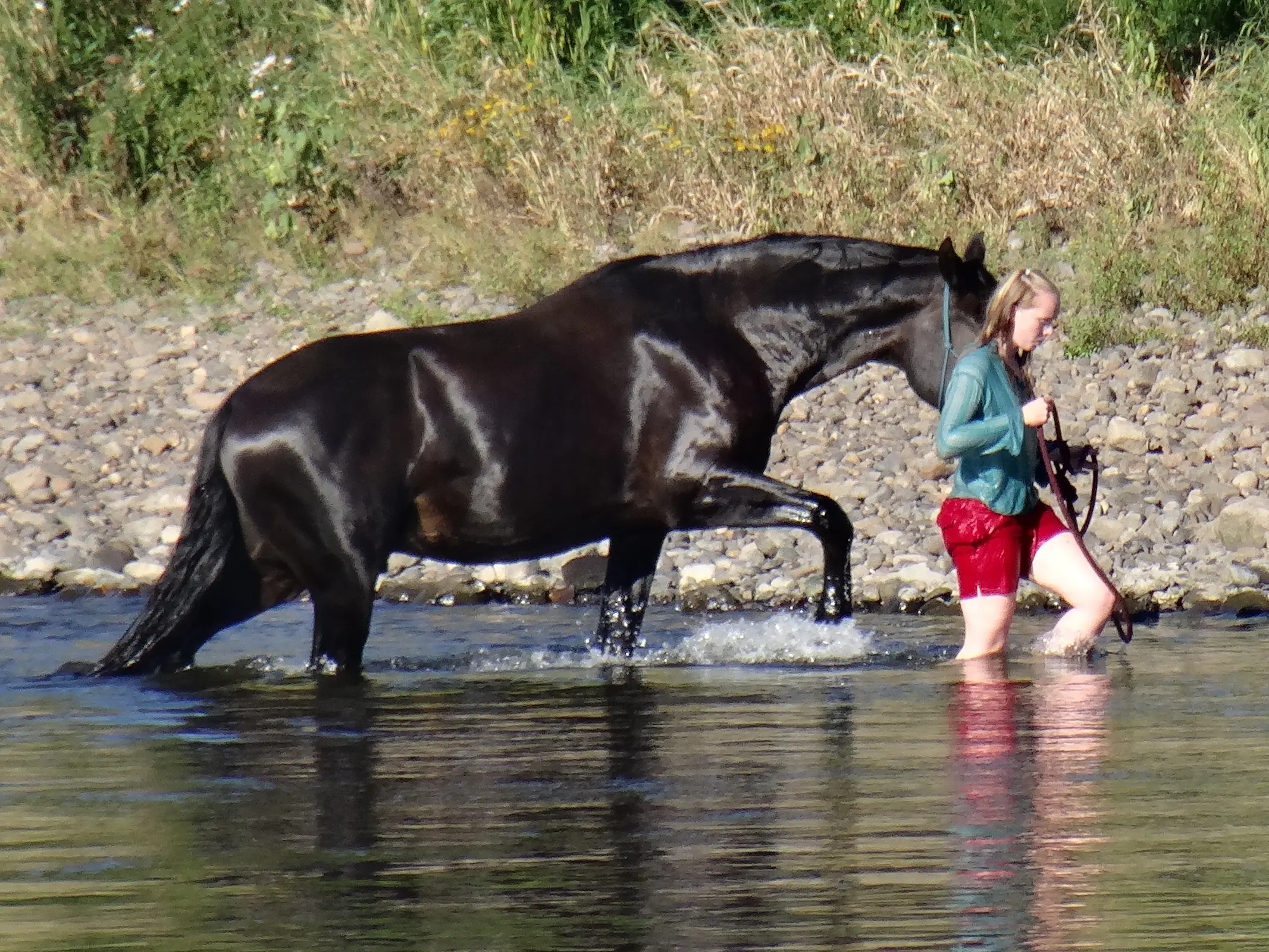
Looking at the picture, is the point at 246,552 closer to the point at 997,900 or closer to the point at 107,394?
the point at 997,900

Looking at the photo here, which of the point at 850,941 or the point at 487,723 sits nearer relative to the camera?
the point at 850,941

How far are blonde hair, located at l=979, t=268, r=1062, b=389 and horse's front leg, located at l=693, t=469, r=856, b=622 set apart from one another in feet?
2.55

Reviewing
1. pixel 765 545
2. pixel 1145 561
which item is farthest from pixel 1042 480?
pixel 765 545

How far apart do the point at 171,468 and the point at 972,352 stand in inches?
231

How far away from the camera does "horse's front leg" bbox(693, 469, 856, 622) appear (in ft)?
25.3

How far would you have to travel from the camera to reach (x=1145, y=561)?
31.7 feet

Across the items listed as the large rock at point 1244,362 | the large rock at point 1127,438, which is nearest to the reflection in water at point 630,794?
the large rock at point 1127,438

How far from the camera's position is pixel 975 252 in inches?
307

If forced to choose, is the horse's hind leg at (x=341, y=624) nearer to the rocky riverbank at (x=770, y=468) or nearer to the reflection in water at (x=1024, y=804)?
the reflection in water at (x=1024, y=804)

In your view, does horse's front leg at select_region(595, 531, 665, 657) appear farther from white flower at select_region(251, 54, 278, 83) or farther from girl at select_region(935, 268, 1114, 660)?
white flower at select_region(251, 54, 278, 83)

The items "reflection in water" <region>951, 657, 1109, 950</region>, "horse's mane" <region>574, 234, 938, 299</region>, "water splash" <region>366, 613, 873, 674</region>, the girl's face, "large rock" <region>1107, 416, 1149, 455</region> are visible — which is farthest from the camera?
"large rock" <region>1107, 416, 1149, 455</region>

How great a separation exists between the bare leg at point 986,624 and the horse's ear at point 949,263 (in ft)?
3.54

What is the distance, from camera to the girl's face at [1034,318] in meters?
7.30

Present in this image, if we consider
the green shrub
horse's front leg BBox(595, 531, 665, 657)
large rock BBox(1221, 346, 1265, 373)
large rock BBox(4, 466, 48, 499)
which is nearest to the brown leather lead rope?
horse's front leg BBox(595, 531, 665, 657)
